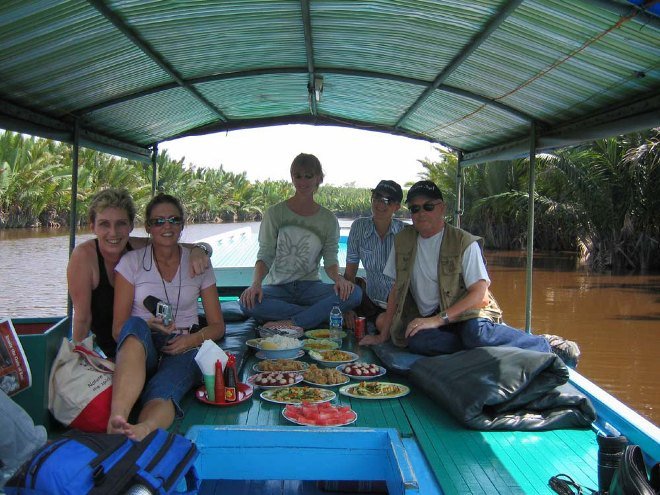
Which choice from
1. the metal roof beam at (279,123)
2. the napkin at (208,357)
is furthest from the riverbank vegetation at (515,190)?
the napkin at (208,357)

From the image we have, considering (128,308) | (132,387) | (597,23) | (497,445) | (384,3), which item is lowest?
(497,445)

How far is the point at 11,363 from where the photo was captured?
2.87 meters

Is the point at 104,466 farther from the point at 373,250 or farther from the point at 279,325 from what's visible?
the point at 373,250

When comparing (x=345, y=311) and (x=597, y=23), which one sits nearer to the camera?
(x=597, y=23)

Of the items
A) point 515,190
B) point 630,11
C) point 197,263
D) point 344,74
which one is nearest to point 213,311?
point 197,263

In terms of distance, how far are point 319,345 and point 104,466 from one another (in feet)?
8.60

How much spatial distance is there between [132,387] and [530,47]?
306 cm

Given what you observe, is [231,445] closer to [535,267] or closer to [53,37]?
[53,37]

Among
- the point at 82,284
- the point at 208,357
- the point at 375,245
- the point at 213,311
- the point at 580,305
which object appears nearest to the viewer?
the point at 208,357

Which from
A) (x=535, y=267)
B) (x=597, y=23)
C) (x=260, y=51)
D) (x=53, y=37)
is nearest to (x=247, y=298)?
(x=260, y=51)

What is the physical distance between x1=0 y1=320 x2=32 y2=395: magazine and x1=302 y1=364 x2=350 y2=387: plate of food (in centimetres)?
166

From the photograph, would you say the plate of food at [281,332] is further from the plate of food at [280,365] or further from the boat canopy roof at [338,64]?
the boat canopy roof at [338,64]

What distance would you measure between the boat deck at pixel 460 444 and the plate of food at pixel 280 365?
1.25ft

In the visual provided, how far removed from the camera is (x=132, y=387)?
10.2ft
